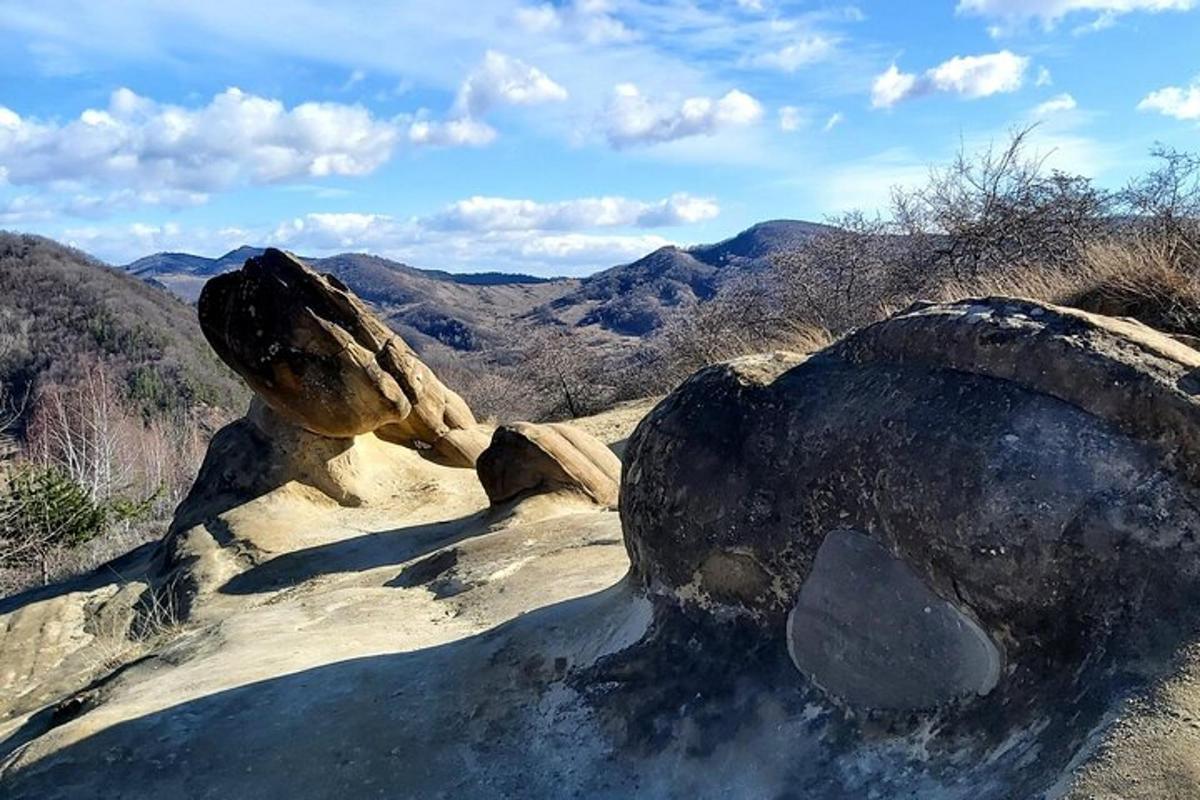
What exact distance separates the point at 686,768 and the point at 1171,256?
8.13m

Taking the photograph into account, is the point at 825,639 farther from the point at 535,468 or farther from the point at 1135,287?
the point at 1135,287

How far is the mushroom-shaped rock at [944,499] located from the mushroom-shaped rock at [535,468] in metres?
4.62

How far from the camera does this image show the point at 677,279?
11038cm

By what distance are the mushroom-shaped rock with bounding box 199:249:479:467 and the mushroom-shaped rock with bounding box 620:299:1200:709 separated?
21.0 feet

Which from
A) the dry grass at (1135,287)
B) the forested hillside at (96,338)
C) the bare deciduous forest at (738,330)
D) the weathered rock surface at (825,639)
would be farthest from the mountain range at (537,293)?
the weathered rock surface at (825,639)

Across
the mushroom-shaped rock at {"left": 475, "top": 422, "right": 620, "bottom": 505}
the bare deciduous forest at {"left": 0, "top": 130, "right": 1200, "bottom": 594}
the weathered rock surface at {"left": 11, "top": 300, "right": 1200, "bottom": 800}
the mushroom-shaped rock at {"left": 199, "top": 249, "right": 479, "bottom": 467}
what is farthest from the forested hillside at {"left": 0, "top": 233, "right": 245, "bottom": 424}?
the weathered rock surface at {"left": 11, "top": 300, "right": 1200, "bottom": 800}

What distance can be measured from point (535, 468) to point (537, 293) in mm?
152689

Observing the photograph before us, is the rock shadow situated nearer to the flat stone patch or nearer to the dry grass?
the dry grass

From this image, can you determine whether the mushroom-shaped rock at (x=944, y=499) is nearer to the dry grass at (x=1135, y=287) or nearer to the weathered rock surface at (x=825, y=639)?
the weathered rock surface at (x=825, y=639)

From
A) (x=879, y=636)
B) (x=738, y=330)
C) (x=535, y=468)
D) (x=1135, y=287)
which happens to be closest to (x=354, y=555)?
(x=535, y=468)

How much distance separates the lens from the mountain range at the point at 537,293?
97938mm

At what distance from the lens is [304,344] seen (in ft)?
33.1

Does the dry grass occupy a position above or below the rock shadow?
above

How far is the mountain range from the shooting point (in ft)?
321
